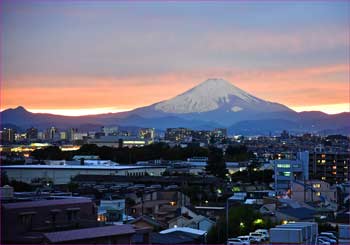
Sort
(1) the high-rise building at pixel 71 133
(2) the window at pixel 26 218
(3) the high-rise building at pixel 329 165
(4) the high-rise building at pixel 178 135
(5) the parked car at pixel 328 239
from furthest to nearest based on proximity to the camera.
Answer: (1) the high-rise building at pixel 71 133
(4) the high-rise building at pixel 178 135
(3) the high-rise building at pixel 329 165
(5) the parked car at pixel 328 239
(2) the window at pixel 26 218

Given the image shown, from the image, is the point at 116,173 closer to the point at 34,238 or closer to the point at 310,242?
the point at 310,242

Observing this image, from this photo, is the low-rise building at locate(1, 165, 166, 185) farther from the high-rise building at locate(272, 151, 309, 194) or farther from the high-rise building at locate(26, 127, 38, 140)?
the high-rise building at locate(26, 127, 38, 140)

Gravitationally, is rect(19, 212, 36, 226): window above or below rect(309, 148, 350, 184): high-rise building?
above

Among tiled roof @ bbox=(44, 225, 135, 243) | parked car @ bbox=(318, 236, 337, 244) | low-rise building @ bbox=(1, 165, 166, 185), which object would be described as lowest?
low-rise building @ bbox=(1, 165, 166, 185)

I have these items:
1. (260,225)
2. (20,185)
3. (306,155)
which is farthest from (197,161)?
(260,225)

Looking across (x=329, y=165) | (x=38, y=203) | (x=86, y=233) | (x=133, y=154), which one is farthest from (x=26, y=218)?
(x=133, y=154)

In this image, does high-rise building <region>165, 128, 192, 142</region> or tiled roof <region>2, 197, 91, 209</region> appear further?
high-rise building <region>165, 128, 192, 142</region>

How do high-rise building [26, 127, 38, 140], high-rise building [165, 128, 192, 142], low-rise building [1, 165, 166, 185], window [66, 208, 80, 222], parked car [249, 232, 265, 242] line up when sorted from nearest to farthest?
window [66, 208, 80, 222]
parked car [249, 232, 265, 242]
low-rise building [1, 165, 166, 185]
high-rise building [26, 127, 38, 140]
high-rise building [165, 128, 192, 142]

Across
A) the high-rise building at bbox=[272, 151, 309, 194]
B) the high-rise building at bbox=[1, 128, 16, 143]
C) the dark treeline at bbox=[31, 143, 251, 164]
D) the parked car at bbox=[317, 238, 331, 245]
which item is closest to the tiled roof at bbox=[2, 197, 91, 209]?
the parked car at bbox=[317, 238, 331, 245]

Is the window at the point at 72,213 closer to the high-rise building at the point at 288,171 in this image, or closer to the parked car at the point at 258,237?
the parked car at the point at 258,237

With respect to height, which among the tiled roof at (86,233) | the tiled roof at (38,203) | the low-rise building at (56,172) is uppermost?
the tiled roof at (38,203)

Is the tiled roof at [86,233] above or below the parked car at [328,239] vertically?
above

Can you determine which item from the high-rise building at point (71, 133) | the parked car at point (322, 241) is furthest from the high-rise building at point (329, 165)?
the high-rise building at point (71, 133)
